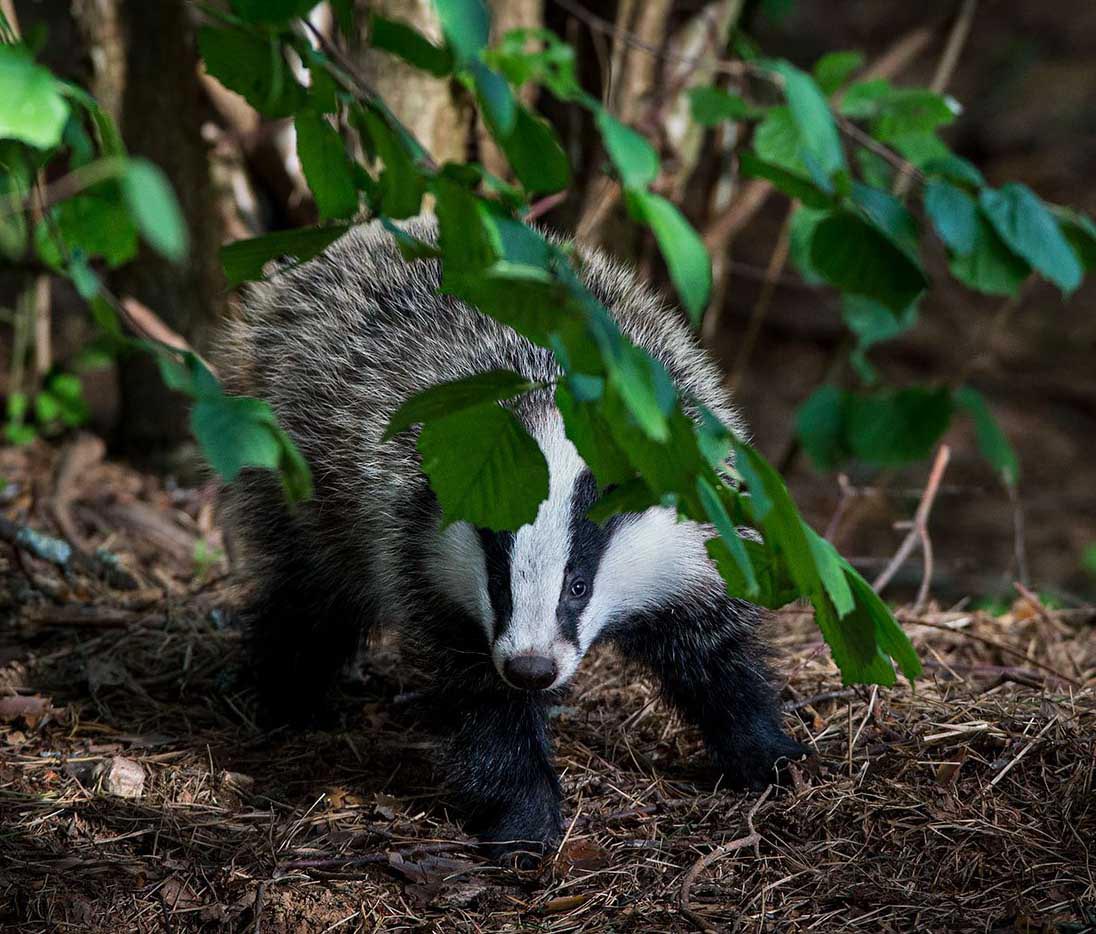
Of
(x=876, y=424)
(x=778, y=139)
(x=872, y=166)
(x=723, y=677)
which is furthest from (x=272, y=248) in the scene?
(x=876, y=424)

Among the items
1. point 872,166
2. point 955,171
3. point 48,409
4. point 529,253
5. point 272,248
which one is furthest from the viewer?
point 48,409

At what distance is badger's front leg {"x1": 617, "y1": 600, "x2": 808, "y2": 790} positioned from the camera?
3391 mm

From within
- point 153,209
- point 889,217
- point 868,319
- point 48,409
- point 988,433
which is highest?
point 153,209

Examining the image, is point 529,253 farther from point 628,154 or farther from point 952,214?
point 952,214

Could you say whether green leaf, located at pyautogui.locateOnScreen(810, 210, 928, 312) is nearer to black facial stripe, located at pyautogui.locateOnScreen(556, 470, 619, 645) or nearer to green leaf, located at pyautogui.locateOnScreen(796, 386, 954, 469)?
black facial stripe, located at pyautogui.locateOnScreen(556, 470, 619, 645)

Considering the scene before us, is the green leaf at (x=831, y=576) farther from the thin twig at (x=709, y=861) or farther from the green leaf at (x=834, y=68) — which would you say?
the green leaf at (x=834, y=68)

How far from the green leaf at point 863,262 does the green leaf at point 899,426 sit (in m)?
2.61

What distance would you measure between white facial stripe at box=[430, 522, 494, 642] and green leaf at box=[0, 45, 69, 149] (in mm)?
1796

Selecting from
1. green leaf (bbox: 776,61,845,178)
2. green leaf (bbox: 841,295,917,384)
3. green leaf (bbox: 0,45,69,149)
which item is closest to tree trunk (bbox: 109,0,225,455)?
green leaf (bbox: 841,295,917,384)

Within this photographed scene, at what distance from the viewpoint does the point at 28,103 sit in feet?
4.65

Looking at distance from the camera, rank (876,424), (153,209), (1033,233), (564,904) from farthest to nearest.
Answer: (876,424) → (564,904) → (1033,233) → (153,209)

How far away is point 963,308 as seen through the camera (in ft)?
30.3

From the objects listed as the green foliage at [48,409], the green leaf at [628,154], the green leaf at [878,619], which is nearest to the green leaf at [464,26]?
the green leaf at [628,154]

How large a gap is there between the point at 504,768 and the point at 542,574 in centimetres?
60
